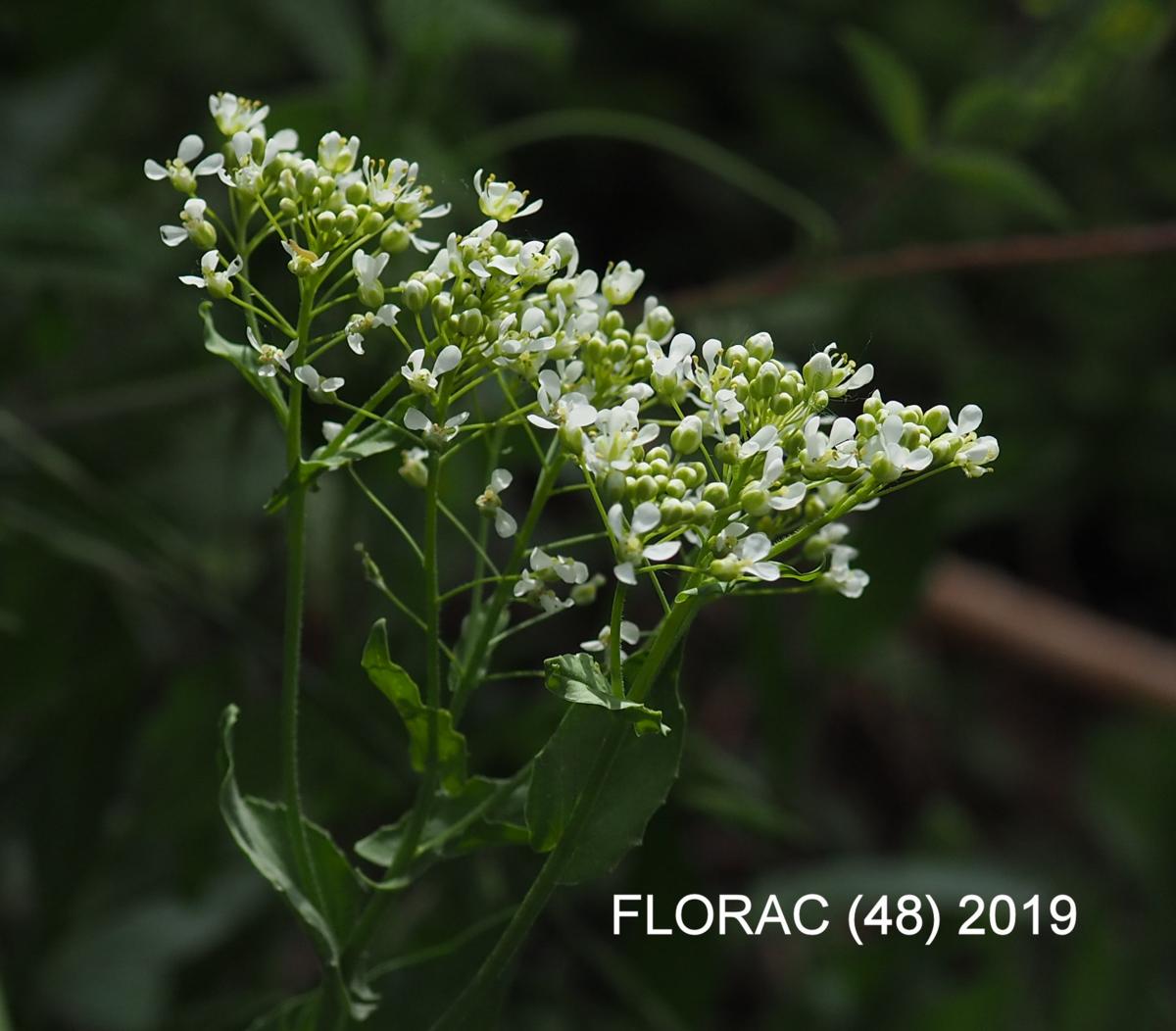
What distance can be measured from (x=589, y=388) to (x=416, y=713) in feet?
0.58

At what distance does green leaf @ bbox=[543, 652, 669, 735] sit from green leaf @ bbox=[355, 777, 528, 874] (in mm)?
99

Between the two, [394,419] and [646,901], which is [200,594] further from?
[394,419]

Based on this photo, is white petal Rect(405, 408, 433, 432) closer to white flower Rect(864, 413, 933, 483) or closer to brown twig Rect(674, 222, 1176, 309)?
white flower Rect(864, 413, 933, 483)

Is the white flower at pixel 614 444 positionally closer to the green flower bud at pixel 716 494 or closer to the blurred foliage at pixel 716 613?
the green flower bud at pixel 716 494

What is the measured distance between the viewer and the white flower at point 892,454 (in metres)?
0.59

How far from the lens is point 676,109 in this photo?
7.11 feet

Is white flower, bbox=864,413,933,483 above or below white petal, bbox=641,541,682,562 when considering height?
above

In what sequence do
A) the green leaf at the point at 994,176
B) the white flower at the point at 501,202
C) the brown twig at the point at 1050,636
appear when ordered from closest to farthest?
the white flower at the point at 501,202 → the green leaf at the point at 994,176 → the brown twig at the point at 1050,636

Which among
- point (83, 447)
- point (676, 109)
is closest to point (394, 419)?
point (83, 447)

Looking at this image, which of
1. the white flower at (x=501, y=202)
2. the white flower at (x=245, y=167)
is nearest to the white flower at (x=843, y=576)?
the white flower at (x=501, y=202)

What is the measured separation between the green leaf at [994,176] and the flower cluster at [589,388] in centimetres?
68

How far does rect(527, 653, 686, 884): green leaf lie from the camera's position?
0.63 metres

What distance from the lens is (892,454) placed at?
60 centimetres

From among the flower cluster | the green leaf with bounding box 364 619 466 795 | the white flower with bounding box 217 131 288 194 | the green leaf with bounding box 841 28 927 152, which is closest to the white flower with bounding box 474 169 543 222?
the flower cluster
